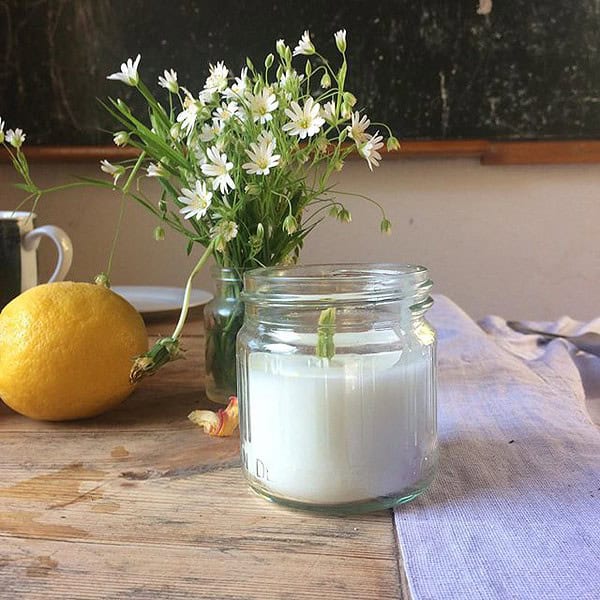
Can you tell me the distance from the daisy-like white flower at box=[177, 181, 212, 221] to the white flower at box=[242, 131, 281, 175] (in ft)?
0.12

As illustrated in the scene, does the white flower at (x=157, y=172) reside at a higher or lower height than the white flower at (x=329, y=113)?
lower

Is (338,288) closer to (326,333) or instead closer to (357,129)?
(326,333)

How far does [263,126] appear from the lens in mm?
484

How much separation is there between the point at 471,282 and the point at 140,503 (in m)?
1.26

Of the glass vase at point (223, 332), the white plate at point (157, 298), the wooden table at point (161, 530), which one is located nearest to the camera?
the wooden table at point (161, 530)

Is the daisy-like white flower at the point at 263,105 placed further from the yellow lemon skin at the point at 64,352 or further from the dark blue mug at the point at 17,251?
the dark blue mug at the point at 17,251

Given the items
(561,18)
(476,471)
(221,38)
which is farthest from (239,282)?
(561,18)

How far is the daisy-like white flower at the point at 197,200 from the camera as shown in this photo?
466mm

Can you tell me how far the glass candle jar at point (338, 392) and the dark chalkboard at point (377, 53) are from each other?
1.14 metres

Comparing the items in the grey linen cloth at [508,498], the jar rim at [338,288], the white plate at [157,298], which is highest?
the jar rim at [338,288]

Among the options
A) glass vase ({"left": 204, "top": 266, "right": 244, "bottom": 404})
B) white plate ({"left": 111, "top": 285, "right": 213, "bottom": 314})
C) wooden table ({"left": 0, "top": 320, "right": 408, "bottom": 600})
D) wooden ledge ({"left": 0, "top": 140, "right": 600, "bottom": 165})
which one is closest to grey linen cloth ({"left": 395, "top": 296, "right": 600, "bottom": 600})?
wooden table ({"left": 0, "top": 320, "right": 408, "bottom": 600})

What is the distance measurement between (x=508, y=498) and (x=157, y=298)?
2.44 ft

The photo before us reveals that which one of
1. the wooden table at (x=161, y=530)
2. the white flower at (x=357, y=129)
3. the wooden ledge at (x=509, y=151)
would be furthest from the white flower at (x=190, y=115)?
the wooden ledge at (x=509, y=151)

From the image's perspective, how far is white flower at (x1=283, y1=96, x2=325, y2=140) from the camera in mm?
438
